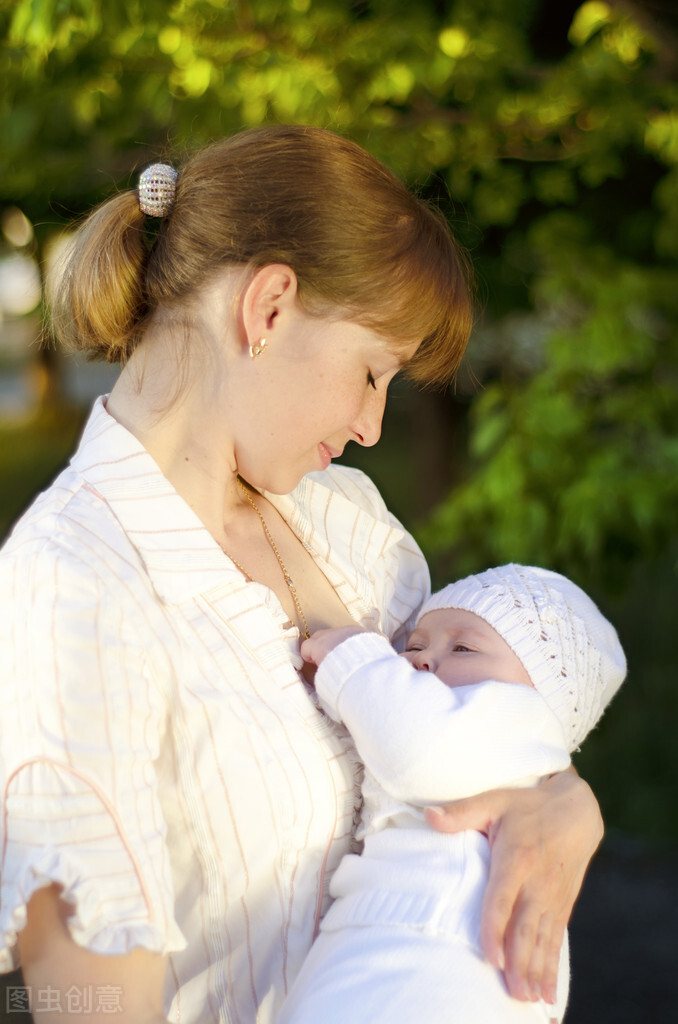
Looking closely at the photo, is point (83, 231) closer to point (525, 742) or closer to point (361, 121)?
point (525, 742)

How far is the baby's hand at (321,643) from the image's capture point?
1.75 meters

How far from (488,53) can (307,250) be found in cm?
193

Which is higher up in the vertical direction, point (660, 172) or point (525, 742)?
point (660, 172)

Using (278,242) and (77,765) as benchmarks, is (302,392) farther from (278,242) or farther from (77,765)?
(77,765)

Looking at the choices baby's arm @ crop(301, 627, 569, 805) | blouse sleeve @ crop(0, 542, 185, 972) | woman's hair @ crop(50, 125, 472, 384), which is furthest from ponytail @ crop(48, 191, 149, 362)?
baby's arm @ crop(301, 627, 569, 805)

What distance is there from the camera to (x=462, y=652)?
1.98 metres

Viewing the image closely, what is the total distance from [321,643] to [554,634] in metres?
0.50

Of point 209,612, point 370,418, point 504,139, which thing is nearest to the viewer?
point 209,612

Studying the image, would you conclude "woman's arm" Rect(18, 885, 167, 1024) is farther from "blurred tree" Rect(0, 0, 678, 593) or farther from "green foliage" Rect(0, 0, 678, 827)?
"blurred tree" Rect(0, 0, 678, 593)

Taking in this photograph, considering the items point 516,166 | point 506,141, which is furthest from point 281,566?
point 516,166

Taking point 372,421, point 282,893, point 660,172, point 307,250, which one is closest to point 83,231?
point 307,250

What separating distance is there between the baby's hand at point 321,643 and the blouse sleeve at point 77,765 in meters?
0.37

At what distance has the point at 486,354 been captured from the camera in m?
5.99

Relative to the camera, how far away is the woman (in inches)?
52.8
